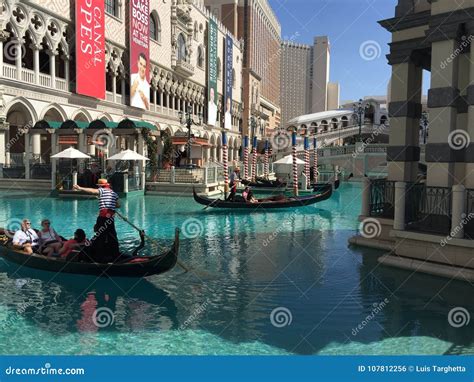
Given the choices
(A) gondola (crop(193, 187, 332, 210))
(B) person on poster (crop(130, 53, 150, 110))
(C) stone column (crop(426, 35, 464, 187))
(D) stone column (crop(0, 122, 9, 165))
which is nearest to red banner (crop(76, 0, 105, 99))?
(B) person on poster (crop(130, 53, 150, 110))

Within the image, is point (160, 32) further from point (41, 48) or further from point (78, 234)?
point (78, 234)

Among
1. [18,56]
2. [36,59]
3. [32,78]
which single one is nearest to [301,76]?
[36,59]

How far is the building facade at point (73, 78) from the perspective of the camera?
19.6 m

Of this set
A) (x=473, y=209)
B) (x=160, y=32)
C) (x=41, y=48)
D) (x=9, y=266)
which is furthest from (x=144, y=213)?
(x=160, y=32)

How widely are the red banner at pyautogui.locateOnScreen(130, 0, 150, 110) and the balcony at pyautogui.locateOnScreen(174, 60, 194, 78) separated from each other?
189 inches

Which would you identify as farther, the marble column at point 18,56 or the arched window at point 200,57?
the arched window at point 200,57

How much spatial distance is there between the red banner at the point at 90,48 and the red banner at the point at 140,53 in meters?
3.34

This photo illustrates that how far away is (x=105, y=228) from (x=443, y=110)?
18.2ft

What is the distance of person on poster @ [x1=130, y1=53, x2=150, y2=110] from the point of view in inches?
1106

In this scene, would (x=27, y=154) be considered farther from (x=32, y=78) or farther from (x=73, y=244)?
(x=73, y=244)

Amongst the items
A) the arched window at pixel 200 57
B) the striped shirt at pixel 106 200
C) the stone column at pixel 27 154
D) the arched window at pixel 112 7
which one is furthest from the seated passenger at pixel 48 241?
the arched window at pixel 200 57

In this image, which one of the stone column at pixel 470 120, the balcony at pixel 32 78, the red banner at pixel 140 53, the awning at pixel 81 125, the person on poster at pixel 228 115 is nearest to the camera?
the stone column at pixel 470 120

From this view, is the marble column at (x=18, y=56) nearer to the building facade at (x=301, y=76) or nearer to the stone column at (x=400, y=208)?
the stone column at (x=400, y=208)

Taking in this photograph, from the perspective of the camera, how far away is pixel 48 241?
25.1 feet
